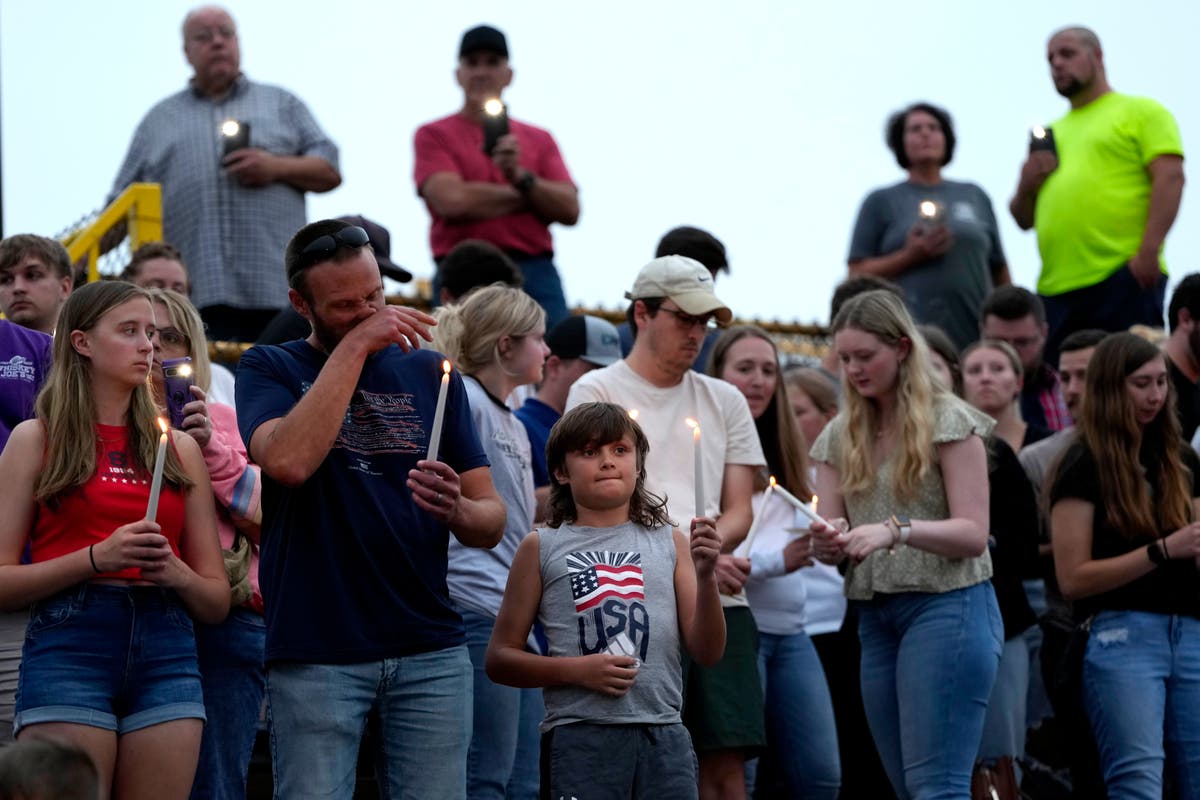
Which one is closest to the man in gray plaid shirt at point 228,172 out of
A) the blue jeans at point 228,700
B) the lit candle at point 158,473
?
the blue jeans at point 228,700

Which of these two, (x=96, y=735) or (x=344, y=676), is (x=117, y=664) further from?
(x=344, y=676)

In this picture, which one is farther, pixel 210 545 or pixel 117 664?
pixel 210 545

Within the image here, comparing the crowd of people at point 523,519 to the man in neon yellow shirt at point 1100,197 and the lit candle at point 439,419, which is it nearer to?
the lit candle at point 439,419

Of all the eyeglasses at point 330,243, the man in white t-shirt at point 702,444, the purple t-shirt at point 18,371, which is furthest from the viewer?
the man in white t-shirt at point 702,444

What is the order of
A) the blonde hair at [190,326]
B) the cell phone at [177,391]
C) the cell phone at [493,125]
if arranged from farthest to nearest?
1. the cell phone at [493,125]
2. the blonde hair at [190,326]
3. the cell phone at [177,391]

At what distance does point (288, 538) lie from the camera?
4.31m

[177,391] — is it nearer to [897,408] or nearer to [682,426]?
[682,426]

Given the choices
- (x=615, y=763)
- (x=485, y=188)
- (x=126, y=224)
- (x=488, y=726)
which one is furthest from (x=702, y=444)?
(x=126, y=224)

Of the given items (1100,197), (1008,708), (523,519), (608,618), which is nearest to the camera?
(608,618)

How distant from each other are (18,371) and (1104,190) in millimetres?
6213

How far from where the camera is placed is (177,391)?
16.1 feet

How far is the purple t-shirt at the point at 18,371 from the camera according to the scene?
510 cm

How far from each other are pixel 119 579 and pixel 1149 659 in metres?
3.43

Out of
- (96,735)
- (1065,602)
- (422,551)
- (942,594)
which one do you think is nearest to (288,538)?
(422,551)
